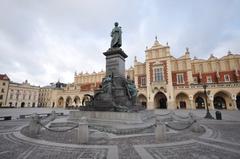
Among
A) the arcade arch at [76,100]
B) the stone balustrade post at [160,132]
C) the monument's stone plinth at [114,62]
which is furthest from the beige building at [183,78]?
the stone balustrade post at [160,132]

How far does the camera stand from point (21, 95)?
2525 inches

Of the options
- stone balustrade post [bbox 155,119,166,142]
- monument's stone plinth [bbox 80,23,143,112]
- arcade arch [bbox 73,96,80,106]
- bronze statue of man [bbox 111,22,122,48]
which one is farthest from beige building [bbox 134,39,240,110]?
stone balustrade post [bbox 155,119,166,142]

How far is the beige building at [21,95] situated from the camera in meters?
60.4

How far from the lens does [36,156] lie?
4.39 meters

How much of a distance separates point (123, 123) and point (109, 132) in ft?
3.58

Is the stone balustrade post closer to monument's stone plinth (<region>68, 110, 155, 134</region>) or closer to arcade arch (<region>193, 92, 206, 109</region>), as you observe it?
monument's stone plinth (<region>68, 110, 155, 134</region>)

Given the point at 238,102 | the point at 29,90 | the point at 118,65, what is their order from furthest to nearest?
the point at 29,90
the point at 238,102
the point at 118,65

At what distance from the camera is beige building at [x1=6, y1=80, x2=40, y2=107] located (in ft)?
198

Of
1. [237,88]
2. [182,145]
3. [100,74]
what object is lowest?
[182,145]

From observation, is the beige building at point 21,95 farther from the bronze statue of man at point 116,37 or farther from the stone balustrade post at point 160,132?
the stone balustrade post at point 160,132

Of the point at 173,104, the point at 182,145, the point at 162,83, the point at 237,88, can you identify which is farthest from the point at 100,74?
the point at 182,145

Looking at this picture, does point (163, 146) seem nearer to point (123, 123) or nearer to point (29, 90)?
point (123, 123)

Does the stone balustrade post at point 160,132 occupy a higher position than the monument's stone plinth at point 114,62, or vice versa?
the monument's stone plinth at point 114,62

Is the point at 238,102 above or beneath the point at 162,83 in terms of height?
beneath
